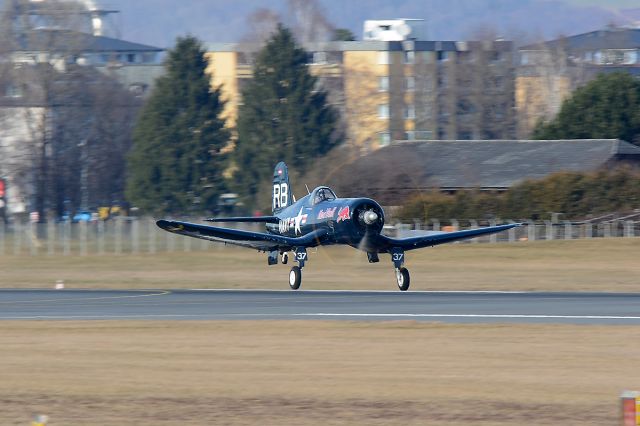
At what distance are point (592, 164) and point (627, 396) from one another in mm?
58226

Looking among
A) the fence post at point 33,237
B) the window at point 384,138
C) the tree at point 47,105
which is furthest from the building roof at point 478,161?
the window at point 384,138

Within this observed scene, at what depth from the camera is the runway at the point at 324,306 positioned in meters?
26.7

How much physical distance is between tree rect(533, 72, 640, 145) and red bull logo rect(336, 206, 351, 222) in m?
46.8

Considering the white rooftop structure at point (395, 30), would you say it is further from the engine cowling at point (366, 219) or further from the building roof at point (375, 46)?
the engine cowling at point (366, 219)

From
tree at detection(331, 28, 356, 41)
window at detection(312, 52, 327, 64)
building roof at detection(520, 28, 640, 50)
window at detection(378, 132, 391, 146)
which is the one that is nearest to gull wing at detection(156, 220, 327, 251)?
window at detection(378, 132, 391, 146)

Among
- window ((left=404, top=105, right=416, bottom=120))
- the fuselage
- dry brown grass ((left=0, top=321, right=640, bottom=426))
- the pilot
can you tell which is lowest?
dry brown grass ((left=0, top=321, right=640, bottom=426))

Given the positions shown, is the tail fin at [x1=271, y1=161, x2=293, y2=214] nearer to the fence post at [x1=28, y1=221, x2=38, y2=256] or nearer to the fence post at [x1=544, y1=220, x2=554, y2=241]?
the fence post at [x1=28, y1=221, x2=38, y2=256]

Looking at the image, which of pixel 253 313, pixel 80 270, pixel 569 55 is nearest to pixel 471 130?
pixel 569 55

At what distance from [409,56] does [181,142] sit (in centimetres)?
4661

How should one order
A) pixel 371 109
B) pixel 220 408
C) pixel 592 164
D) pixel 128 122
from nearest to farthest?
pixel 220 408 → pixel 592 164 → pixel 128 122 → pixel 371 109

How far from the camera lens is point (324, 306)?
97.2ft

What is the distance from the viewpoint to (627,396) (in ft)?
36.9

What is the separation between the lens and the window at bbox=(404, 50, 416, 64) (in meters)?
124

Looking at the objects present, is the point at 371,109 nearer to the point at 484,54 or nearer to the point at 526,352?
the point at 484,54
